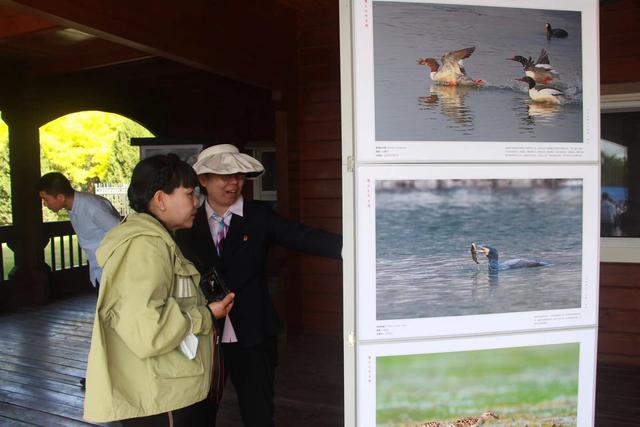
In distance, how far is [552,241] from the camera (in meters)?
1.32

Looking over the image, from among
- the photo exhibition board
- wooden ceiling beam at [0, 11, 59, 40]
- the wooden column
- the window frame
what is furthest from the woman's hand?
the wooden column

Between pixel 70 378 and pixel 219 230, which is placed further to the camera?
pixel 70 378

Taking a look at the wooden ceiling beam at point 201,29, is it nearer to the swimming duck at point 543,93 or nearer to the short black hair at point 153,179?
the short black hair at point 153,179

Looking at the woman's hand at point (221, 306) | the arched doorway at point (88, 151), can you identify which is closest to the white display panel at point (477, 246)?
the woman's hand at point (221, 306)

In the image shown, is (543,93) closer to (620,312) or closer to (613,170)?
(613,170)

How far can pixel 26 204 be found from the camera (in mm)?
5770

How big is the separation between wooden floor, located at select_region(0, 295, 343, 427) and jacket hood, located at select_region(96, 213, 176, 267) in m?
1.83

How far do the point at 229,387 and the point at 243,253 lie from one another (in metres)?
1.87

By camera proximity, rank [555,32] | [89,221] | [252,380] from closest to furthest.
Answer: [555,32], [252,380], [89,221]

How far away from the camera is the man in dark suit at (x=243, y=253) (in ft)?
5.91

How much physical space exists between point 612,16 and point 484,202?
2897 mm

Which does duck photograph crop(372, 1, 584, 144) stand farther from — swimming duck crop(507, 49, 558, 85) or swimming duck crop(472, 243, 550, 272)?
swimming duck crop(472, 243, 550, 272)

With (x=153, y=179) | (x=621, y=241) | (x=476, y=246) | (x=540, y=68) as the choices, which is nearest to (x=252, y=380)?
(x=153, y=179)

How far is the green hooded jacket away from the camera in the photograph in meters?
1.24
